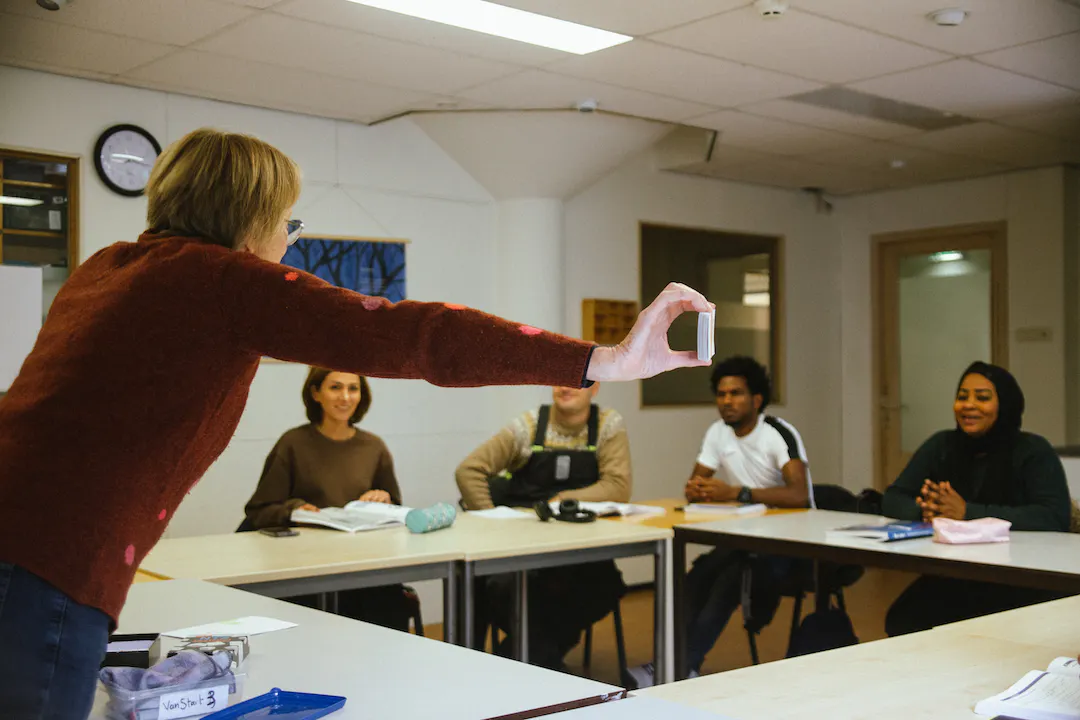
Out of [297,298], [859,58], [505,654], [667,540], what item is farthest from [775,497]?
[297,298]

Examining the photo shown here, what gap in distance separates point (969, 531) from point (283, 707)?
250cm

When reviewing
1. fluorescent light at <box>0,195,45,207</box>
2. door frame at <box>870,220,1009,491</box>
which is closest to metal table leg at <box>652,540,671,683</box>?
fluorescent light at <box>0,195,45,207</box>

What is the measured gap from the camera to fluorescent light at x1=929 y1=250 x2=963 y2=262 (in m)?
7.50

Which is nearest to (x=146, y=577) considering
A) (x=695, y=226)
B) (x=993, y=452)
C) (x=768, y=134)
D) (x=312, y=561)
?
(x=312, y=561)

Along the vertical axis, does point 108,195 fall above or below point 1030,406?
above

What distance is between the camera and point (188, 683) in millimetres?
1611

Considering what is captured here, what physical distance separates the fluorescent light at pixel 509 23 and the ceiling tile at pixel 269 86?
0.91 metres

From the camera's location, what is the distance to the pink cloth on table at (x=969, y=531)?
11.2ft

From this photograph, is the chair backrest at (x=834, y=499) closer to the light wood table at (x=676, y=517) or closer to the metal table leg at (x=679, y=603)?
the light wood table at (x=676, y=517)

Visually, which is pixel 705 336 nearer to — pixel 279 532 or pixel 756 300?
pixel 279 532

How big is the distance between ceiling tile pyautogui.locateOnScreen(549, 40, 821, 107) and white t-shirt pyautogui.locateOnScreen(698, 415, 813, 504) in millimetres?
1494

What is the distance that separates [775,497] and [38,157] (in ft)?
11.1

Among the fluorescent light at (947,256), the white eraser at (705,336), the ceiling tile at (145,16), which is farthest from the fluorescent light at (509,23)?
the fluorescent light at (947,256)

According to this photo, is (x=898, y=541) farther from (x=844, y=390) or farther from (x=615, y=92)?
(x=844, y=390)
